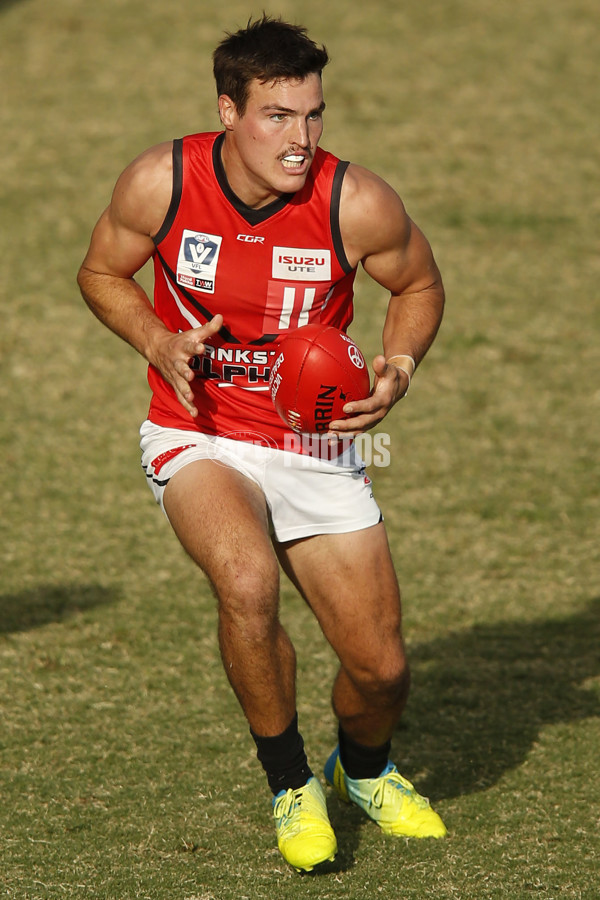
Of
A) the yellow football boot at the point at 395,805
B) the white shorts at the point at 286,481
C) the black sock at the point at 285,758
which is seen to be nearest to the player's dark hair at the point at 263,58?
the white shorts at the point at 286,481

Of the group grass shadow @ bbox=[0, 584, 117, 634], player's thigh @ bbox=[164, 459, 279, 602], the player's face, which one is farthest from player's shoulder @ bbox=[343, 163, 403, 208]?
grass shadow @ bbox=[0, 584, 117, 634]

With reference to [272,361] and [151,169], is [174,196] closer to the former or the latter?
[151,169]

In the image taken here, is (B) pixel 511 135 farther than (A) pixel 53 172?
Yes

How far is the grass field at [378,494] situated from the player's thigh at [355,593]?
829 millimetres

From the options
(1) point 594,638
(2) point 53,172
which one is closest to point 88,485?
(1) point 594,638

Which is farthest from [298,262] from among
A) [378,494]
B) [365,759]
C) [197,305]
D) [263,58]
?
[378,494]

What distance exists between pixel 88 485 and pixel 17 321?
3.02 metres

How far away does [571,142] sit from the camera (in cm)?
1493

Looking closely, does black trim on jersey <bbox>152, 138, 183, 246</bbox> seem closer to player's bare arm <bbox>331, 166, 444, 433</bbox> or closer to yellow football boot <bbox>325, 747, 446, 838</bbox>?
player's bare arm <bbox>331, 166, 444, 433</bbox>

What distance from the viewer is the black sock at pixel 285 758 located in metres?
4.39

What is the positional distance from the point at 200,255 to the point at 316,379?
75 centimetres

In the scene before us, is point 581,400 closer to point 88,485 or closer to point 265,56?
point 88,485

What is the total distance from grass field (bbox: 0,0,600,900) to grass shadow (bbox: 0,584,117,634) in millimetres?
23

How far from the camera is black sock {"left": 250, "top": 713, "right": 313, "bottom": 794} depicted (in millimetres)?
4391
